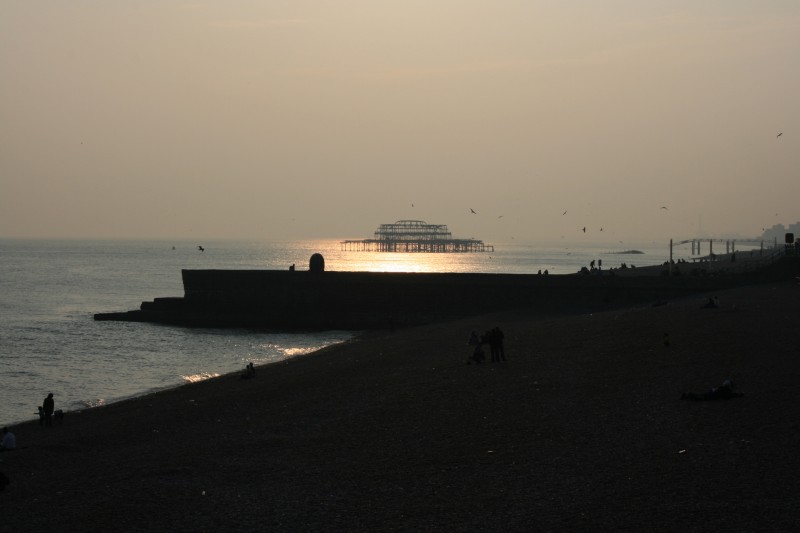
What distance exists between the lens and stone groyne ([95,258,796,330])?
46.7 m

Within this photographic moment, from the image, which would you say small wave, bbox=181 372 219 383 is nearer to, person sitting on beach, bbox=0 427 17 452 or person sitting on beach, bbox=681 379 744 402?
person sitting on beach, bbox=0 427 17 452

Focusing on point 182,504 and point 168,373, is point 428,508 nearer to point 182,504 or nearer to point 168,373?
point 182,504

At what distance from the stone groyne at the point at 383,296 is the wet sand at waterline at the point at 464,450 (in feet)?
68.2

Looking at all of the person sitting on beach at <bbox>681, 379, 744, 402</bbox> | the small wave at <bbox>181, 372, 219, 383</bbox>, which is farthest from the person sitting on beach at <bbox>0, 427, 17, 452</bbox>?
the person sitting on beach at <bbox>681, 379, 744, 402</bbox>

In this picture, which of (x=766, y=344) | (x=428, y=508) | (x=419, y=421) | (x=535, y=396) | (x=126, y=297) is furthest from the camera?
(x=126, y=297)

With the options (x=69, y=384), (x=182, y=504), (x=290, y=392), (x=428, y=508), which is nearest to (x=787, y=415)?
(x=428, y=508)

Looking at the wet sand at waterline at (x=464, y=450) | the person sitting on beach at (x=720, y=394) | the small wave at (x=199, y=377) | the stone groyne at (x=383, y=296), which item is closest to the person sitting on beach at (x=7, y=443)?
the wet sand at waterline at (x=464, y=450)

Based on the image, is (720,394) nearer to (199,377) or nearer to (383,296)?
(199,377)

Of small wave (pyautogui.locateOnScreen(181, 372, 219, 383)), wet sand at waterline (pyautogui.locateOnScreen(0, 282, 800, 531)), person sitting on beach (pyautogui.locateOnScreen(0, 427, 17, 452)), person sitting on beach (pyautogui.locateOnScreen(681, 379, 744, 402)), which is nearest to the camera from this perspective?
wet sand at waterline (pyautogui.locateOnScreen(0, 282, 800, 531))

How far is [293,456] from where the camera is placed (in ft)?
51.7

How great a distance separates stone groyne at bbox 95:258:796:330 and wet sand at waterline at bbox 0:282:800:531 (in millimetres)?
20781

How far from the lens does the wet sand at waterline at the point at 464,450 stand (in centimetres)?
1205

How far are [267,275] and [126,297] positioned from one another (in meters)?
34.2

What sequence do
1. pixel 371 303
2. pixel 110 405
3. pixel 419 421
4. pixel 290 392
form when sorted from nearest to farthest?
pixel 419 421 < pixel 290 392 < pixel 110 405 < pixel 371 303
